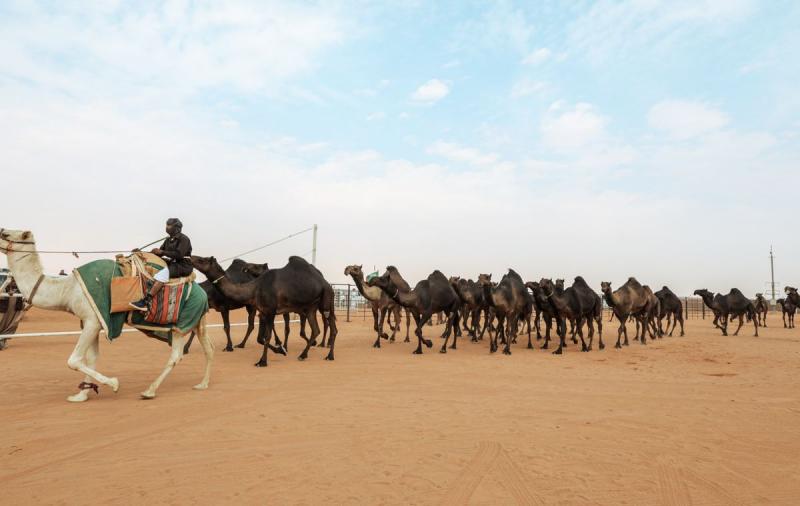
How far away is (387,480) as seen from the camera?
164 inches

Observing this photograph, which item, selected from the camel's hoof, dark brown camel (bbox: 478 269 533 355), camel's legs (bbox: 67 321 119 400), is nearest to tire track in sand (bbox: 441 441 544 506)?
camel's legs (bbox: 67 321 119 400)

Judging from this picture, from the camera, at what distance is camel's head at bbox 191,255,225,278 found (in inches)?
406

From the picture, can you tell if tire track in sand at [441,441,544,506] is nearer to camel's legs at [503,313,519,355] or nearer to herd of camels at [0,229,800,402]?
herd of camels at [0,229,800,402]

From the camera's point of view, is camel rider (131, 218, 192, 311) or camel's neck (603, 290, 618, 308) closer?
camel rider (131, 218, 192, 311)

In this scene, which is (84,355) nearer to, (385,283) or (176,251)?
(176,251)

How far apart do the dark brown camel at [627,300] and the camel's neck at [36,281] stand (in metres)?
16.3

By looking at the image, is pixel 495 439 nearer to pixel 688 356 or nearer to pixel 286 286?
pixel 286 286

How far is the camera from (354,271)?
14016 mm

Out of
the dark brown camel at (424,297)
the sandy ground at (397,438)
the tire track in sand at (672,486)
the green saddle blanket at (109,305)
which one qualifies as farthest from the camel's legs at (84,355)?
the dark brown camel at (424,297)

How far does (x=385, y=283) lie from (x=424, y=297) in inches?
62.3

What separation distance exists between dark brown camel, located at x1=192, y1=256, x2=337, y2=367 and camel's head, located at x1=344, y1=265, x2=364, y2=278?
1217 mm

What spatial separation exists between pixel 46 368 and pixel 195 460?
24.7 ft

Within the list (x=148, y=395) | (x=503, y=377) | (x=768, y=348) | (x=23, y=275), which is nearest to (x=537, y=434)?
(x=503, y=377)

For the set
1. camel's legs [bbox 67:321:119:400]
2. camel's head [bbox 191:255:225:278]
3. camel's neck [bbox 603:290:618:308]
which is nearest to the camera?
camel's legs [bbox 67:321:119:400]
